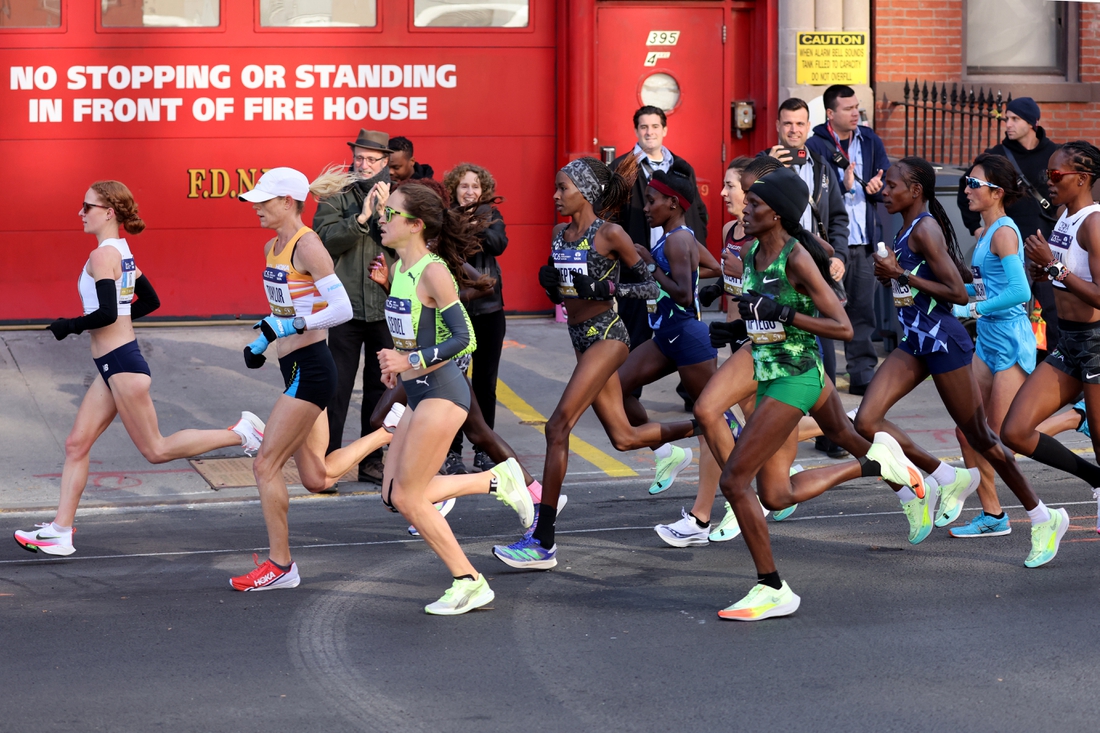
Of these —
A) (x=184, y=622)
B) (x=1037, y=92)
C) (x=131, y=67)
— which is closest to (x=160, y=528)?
(x=184, y=622)

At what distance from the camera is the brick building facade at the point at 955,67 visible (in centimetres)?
1438

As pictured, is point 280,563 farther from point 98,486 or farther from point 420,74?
point 420,74

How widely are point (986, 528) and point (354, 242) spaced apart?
14.3 feet

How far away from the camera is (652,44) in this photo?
14133 mm

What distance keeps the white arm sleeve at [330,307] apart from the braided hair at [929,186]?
306cm

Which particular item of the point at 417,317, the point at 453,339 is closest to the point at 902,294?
the point at 453,339

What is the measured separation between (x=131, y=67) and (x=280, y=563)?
800 centimetres

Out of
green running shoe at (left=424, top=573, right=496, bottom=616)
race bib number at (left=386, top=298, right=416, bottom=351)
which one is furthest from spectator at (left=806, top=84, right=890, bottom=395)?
green running shoe at (left=424, top=573, right=496, bottom=616)

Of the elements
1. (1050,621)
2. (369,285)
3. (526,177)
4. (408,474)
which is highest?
(526,177)

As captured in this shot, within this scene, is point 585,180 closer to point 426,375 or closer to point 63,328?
point 426,375

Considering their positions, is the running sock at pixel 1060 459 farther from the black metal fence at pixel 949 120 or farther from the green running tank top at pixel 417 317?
the black metal fence at pixel 949 120

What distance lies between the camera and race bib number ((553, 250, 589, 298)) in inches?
300

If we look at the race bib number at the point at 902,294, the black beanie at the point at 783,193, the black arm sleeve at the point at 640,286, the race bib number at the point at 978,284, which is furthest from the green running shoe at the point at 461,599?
the race bib number at the point at 978,284

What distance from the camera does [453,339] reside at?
655cm
